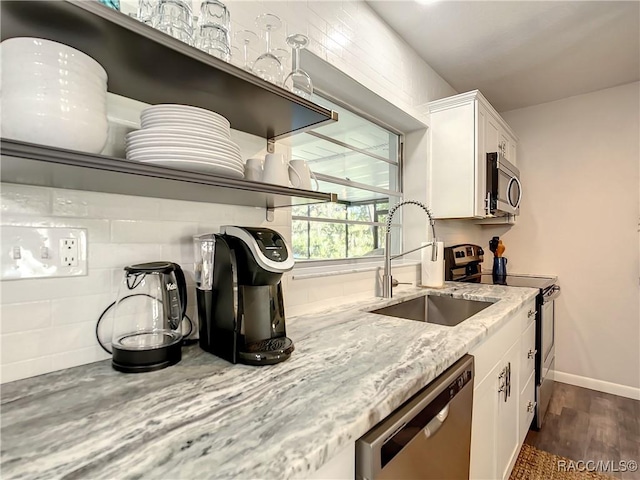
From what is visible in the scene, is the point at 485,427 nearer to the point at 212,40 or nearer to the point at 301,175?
the point at 301,175

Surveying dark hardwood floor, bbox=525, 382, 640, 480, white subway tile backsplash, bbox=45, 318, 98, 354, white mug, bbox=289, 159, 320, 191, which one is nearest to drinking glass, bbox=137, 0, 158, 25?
white mug, bbox=289, 159, 320, 191

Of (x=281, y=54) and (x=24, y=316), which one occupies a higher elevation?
(x=281, y=54)

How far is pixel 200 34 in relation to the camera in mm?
942

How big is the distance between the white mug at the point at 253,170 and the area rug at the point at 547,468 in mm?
2014

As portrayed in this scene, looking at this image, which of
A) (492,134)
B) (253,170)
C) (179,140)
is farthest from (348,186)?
(179,140)

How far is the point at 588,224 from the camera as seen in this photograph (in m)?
2.93

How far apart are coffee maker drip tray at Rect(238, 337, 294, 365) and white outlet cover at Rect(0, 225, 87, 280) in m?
0.45

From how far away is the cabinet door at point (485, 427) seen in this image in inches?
47.8

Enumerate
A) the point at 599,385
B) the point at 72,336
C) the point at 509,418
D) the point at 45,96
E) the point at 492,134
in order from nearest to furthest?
the point at 45,96
the point at 72,336
the point at 509,418
the point at 492,134
the point at 599,385

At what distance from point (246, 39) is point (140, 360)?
42.8 inches

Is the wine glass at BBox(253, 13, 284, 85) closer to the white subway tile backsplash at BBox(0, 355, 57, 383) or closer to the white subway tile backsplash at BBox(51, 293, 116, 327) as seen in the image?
the white subway tile backsplash at BBox(51, 293, 116, 327)

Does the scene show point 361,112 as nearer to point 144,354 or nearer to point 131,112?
point 131,112

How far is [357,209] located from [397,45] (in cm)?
105

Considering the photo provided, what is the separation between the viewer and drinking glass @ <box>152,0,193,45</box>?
83cm
